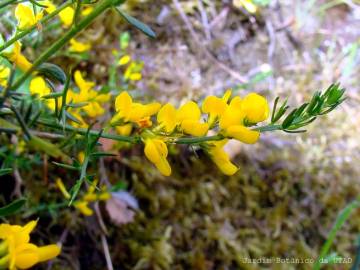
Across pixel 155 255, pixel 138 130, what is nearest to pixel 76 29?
pixel 138 130

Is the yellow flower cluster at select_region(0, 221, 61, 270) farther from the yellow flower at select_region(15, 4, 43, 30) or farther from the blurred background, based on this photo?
the blurred background

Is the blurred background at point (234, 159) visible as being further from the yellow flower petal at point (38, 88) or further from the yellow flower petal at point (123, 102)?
the yellow flower petal at point (123, 102)

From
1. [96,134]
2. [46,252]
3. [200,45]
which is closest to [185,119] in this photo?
[96,134]

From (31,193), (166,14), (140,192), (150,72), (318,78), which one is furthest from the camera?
(318,78)

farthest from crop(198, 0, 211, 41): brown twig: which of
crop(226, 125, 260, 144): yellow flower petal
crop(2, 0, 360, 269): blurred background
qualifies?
crop(226, 125, 260, 144): yellow flower petal

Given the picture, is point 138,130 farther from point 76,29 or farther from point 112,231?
point 112,231

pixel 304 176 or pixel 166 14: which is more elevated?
pixel 166 14

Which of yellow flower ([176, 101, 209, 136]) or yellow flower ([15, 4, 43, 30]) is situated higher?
yellow flower ([15, 4, 43, 30])

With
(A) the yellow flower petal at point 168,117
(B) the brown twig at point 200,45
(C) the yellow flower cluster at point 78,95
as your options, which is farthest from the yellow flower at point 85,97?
(B) the brown twig at point 200,45
